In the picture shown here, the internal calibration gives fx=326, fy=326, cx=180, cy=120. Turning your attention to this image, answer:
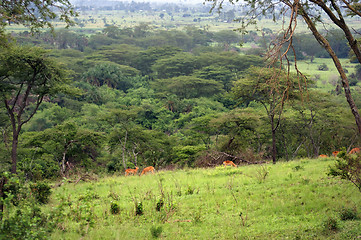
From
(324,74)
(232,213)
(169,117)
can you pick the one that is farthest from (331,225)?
(324,74)

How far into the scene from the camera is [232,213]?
551cm

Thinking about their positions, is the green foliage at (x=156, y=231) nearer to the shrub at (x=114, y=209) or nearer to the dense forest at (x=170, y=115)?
the shrub at (x=114, y=209)

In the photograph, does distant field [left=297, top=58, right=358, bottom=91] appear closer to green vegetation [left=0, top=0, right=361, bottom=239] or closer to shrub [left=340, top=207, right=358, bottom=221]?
green vegetation [left=0, top=0, right=361, bottom=239]

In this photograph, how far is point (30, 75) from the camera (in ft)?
42.9

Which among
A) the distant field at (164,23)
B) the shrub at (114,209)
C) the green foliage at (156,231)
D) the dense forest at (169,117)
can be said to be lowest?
the dense forest at (169,117)

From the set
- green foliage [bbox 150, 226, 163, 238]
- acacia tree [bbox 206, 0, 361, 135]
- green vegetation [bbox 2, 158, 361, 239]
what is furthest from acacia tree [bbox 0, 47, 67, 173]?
green foliage [bbox 150, 226, 163, 238]

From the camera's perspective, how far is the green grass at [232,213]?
439 centimetres

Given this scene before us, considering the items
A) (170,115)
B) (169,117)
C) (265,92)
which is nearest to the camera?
(265,92)

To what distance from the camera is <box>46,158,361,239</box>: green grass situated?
14.4ft

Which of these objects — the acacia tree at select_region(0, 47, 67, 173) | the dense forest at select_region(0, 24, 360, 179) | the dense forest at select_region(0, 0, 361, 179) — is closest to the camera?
the acacia tree at select_region(0, 47, 67, 173)

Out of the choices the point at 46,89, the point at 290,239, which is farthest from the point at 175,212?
the point at 46,89

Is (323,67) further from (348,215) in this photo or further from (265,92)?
(348,215)

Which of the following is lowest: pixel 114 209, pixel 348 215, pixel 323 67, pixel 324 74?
pixel 324 74

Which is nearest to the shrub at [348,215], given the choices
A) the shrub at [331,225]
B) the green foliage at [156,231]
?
the shrub at [331,225]
